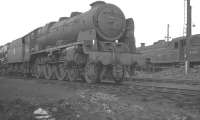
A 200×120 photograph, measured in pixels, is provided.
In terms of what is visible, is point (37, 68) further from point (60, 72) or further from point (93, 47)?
point (93, 47)

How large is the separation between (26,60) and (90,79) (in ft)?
30.7

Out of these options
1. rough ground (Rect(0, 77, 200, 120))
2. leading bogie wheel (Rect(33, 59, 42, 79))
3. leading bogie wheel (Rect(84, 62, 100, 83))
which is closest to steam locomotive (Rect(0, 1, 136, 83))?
leading bogie wheel (Rect(84, 62, 100, 83))

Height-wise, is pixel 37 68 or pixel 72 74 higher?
pixel 37 68

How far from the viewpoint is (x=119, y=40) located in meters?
14.2

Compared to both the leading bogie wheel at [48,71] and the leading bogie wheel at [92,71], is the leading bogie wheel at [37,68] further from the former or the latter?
the leading bogie wheel at [92,71]

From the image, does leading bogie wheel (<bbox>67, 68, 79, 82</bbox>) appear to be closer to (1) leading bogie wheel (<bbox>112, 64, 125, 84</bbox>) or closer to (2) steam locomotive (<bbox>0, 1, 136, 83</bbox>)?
(2) steam locomotive (<bbox>0, 1, 136, 83</bbox>)

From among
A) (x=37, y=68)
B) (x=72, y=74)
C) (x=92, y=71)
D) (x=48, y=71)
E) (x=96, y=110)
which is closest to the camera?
(x=96, y=110)

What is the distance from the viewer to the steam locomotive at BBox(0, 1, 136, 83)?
12156mm

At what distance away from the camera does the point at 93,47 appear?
478 inches

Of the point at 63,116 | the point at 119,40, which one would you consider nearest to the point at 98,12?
the point at 119,40

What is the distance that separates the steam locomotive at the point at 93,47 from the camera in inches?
479

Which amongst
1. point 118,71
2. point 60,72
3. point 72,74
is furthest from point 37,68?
point 118,71

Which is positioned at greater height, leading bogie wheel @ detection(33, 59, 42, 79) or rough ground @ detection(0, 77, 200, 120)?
leading bogie wheel @ detection(33, 59, 42, 79)

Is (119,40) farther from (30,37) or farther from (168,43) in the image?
(168,43)
